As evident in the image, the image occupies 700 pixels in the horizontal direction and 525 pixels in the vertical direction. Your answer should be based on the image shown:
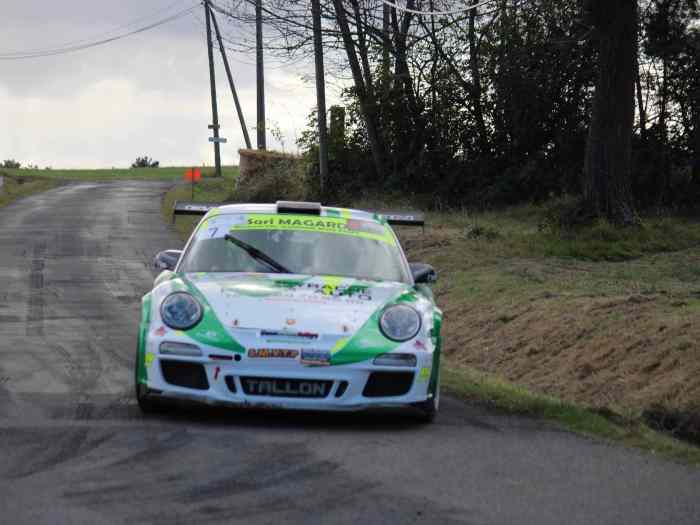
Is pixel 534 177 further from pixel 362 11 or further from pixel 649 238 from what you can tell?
pixel 649 238

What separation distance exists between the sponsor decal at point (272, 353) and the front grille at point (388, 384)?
0.52m

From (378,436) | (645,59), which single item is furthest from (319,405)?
(645,59)

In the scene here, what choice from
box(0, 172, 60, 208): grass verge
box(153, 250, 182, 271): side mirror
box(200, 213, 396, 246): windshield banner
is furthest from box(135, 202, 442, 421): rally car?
box(0, 172, 60, 208): grass verge

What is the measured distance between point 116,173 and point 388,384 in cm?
6637

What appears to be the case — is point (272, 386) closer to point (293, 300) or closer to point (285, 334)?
point (285, 334)

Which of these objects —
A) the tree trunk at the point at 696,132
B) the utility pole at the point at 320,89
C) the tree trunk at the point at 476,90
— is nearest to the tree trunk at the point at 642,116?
the tree trunk at the point at 696,132

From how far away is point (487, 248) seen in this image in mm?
22969

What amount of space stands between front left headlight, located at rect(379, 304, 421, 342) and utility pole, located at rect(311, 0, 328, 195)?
25.1 m

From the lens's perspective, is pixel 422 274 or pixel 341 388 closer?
pixel 341 388

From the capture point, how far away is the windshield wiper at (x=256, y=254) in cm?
976

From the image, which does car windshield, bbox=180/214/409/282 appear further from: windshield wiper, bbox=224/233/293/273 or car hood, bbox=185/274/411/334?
car hood, bbox=185/274/411/334

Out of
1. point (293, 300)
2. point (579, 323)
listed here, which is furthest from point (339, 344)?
point (579, 323)

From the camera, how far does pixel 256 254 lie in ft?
32.5

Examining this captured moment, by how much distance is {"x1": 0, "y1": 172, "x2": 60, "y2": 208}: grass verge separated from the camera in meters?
47.0
